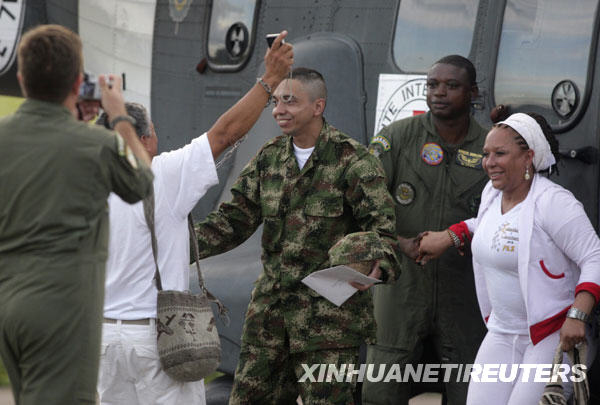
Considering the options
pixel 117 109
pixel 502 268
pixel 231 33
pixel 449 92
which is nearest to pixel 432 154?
pixel 449 92

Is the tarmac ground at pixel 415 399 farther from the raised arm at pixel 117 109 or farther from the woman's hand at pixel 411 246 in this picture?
the raised arm at pixel 117 109

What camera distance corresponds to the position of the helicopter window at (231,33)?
6.58 m

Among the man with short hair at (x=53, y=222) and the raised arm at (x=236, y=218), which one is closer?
the man with short hair at (x=53, y=222)

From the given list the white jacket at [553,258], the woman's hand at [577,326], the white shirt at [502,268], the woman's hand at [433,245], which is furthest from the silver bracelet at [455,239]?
the woman's hand at [577,326]

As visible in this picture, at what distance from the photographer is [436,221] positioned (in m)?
4.56

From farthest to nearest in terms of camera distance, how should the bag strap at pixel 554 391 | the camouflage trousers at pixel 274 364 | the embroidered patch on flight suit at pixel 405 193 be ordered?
1. the embroidered patch on flight suit at pixel 405 193
2. the camouflage trousers at pixel 274 364
3. the bag strap at pixel 554 391

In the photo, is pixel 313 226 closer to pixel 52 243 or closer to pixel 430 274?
pixel 430 274

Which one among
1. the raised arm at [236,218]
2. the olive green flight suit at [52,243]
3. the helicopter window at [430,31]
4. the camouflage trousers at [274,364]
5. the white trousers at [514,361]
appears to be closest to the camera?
the olive green flight suit at [52,243]

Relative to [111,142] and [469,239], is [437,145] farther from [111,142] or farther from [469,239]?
[111,142]

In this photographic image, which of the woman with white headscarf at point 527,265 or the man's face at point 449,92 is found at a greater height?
the man's face at point 449,92

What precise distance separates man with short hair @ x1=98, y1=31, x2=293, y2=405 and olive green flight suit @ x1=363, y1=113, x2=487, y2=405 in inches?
50.0

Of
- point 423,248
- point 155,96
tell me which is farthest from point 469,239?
point 155,96

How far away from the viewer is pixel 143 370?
339cm

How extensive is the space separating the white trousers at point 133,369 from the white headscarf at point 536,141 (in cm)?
181
